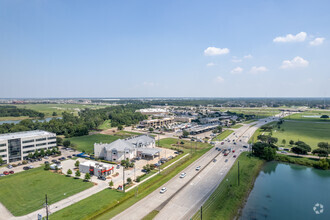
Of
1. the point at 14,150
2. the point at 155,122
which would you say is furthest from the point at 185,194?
the point at 155,122

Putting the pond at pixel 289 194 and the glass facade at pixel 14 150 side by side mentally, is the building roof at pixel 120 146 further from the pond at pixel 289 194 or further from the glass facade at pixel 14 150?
the pond at pixel 289 194

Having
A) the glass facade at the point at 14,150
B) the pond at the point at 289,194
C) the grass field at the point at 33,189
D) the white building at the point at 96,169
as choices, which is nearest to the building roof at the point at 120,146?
the white building at the point at 96,169

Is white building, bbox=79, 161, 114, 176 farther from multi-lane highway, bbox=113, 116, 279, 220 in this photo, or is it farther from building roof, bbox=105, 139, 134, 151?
multi-lane highway, bbox=113, 116, 279, 220

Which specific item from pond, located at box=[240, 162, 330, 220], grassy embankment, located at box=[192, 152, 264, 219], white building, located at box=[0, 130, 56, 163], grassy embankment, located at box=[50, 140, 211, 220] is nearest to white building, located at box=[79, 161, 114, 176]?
grassy embankment, located at box=[50, 140, 211, 220]

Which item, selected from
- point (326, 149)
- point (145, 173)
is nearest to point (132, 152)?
point (145, 173)

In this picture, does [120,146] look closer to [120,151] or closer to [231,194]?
[120,151]

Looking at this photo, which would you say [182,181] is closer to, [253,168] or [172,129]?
[253,168]
